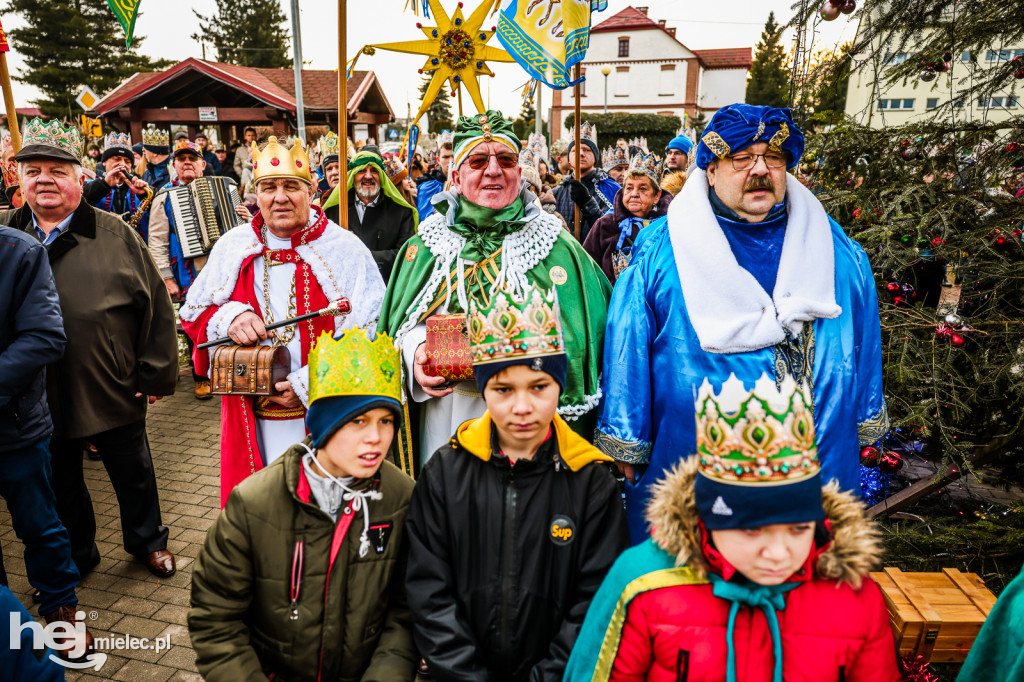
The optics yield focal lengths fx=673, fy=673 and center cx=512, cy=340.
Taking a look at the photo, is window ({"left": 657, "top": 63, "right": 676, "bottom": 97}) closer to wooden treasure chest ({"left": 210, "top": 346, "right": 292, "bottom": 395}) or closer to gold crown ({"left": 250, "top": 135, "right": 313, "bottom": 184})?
gold crown ({"left": 250, "top": 135, "right": 313, "bottom": 184})

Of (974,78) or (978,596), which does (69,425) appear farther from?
(974,78)

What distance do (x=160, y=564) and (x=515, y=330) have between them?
9.97ft

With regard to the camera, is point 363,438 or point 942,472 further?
point 942,472

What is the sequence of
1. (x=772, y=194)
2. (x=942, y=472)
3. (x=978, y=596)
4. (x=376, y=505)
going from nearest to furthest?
(x=376, y=505) → (x=772, y=194) → (x=978, y=596) → (x=942, y=472)

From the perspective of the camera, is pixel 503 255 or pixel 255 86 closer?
pixel 503 255

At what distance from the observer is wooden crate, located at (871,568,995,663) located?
2.68 m

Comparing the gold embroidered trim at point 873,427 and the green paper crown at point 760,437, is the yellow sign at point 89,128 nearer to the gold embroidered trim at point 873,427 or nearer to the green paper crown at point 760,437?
the gold embroidered trim at point 873,427

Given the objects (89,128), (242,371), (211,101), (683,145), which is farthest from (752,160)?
(211,101)

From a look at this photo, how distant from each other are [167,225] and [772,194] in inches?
244

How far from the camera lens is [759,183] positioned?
254cm

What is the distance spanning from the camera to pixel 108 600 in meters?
3.69

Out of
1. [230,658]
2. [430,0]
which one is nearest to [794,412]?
[230,658]

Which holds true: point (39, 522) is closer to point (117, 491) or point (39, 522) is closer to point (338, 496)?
point (117, 491)

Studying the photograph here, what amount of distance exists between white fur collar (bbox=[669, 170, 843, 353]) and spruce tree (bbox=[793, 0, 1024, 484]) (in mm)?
1339
